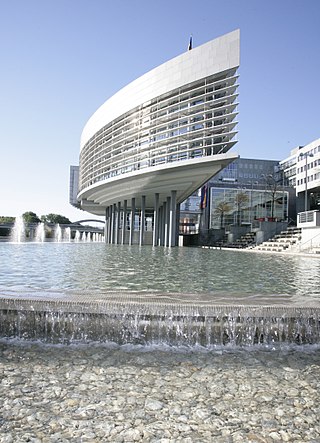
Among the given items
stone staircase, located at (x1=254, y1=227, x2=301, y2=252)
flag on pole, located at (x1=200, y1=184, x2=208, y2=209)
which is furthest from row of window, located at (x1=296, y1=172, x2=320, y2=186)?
flag on pole, located at (x1=200, y1=184, x2=208, y2=209)

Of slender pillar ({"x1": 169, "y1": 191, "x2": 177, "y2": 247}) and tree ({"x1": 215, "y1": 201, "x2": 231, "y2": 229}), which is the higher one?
tree ({"x1": 215, "y1": 201, "x2": 231, "y2": 229})

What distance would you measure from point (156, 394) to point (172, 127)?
35.8 meters

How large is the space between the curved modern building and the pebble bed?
29.2 meters

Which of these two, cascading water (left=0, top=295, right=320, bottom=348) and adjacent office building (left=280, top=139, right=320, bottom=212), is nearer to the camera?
cascading water (left=0, top=295, right=320, bottom=348)

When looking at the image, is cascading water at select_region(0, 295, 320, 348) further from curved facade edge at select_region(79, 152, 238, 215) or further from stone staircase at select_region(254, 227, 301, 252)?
stone staircase at select_region(254, 227, 301, 252)

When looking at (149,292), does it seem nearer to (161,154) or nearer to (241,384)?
(241,384)

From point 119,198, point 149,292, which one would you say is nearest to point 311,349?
point 149,292

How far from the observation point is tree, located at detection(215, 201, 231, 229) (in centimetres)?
6306

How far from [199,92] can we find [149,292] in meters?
32.1

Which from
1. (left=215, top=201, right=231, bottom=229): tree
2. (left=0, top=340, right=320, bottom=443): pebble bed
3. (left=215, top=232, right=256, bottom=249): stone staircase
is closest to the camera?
(left=0, top=340, right=320, bottom=443): pebble bed

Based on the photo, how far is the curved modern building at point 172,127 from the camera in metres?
33.2

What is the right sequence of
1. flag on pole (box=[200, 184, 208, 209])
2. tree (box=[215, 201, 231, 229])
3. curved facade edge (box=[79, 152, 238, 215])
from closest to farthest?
curved facade edge (box=[79, 152, 238, 215]), tree (box=[215, 201, 231, 229]), flag on pole (box=[200, 184, 208, 209])

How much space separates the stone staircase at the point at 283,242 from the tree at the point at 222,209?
21.1 m

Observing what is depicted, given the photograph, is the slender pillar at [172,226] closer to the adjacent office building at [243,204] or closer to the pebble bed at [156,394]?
the adjacent office building at [243,204]
